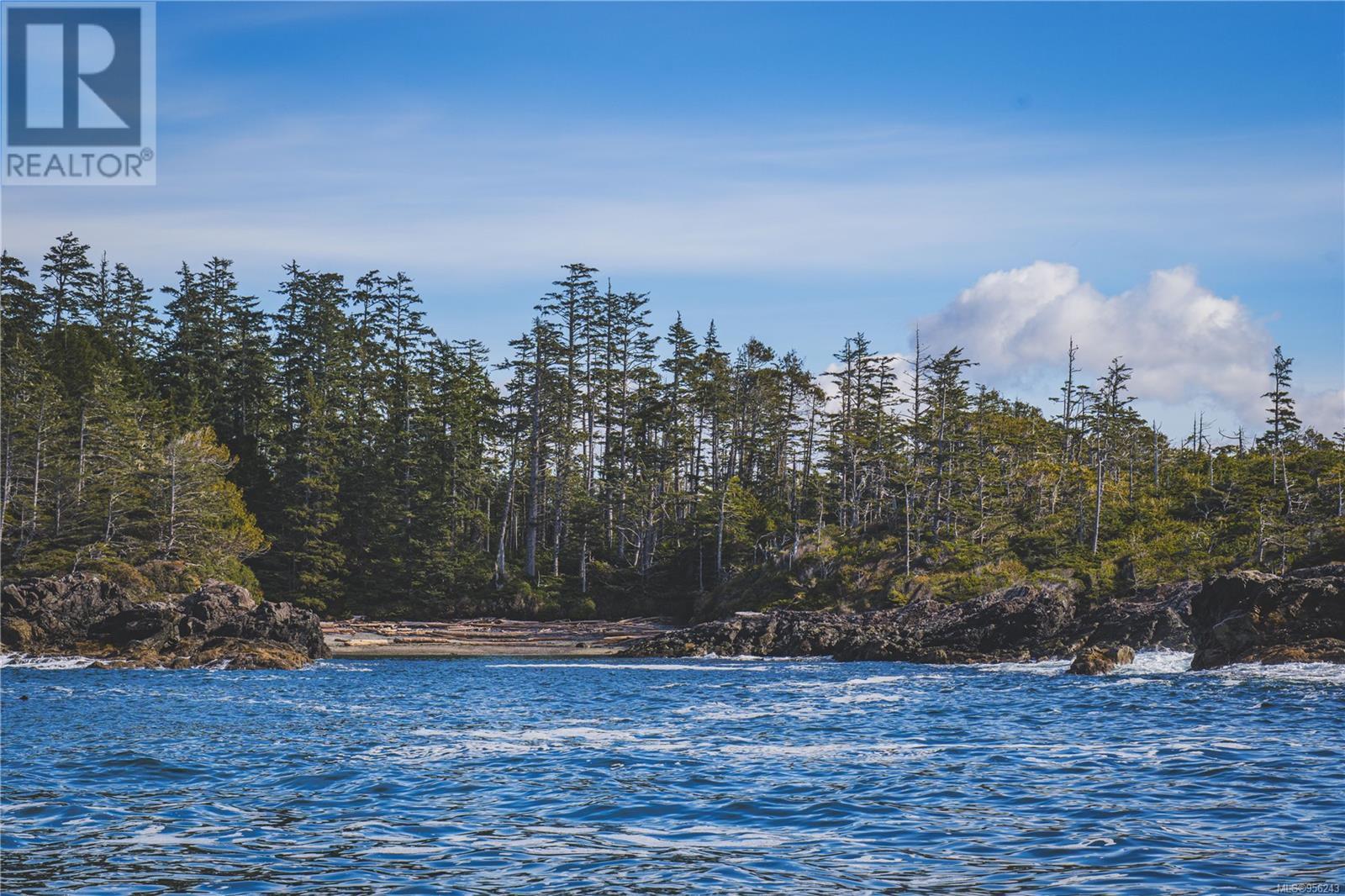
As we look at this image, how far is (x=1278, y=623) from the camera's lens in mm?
34781

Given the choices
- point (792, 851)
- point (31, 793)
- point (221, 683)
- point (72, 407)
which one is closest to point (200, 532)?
point (72, 407)

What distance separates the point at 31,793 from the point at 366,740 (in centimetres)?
684

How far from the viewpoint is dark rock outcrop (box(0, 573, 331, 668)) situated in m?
43.4

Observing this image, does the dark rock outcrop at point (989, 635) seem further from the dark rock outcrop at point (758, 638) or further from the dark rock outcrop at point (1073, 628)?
the dark rock outcrop at point (758, 638)

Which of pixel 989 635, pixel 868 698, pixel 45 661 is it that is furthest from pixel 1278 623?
pixel 45 661

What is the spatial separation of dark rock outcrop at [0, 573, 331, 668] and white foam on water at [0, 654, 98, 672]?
893 millimetres

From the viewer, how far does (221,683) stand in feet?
115

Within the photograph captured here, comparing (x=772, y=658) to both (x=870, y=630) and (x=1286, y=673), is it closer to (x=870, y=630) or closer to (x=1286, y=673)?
(x=870, y=630)

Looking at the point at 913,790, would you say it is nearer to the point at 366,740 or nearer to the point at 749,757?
the point at 749,757

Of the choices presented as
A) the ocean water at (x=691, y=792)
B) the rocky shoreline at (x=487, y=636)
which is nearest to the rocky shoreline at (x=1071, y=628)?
the ocean water at (x=691, y=792)

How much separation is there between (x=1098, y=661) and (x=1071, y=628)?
11100 mm

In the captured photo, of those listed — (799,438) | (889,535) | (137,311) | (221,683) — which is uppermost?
(137,311)

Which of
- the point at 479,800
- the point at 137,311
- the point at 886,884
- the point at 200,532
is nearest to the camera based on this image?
the point at 886,884

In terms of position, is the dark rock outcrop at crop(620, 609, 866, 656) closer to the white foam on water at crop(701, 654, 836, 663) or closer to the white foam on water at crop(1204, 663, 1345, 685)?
the white foam on water at crop(701, 654, 836, 663)
